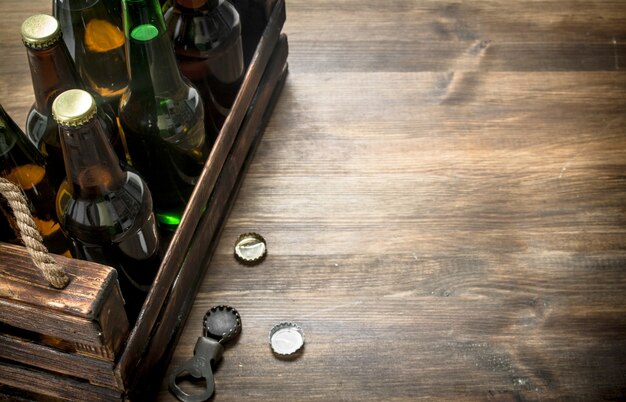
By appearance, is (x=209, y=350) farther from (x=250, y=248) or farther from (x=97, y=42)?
(x=97, y=42)

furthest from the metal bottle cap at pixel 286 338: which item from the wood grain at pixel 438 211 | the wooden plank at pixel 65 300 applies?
the wooden plank at pixel 65 300

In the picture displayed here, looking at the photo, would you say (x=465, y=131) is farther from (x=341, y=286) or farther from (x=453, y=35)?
(x=341, y=286)

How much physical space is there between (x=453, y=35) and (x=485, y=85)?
0.12m

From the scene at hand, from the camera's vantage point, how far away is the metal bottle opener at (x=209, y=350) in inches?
36.8

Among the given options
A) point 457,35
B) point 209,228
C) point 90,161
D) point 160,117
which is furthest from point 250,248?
point 457,35

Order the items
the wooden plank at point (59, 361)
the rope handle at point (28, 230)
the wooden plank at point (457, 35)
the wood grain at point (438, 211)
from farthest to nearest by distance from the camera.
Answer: the wooden plank at point (457, 35) < the wood grain at point (438, 211) < the wooden plank at point (59, 361) < the rope handle at point (28, 230)

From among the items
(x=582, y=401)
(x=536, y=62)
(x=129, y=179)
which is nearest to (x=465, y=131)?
(x=536, y=62)

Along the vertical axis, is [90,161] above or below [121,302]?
above

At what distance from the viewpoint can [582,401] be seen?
94cm

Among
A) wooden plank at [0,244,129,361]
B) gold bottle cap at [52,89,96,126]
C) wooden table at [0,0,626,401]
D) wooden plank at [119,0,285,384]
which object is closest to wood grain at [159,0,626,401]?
wooden table at [0,0,626,401]

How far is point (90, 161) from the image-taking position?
2.58 ft

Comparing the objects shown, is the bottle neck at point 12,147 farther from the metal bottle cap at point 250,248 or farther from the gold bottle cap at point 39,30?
the metal bottle cap at point 250,248

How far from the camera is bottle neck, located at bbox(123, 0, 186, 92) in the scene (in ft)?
2.88

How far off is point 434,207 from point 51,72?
523 millimetres
